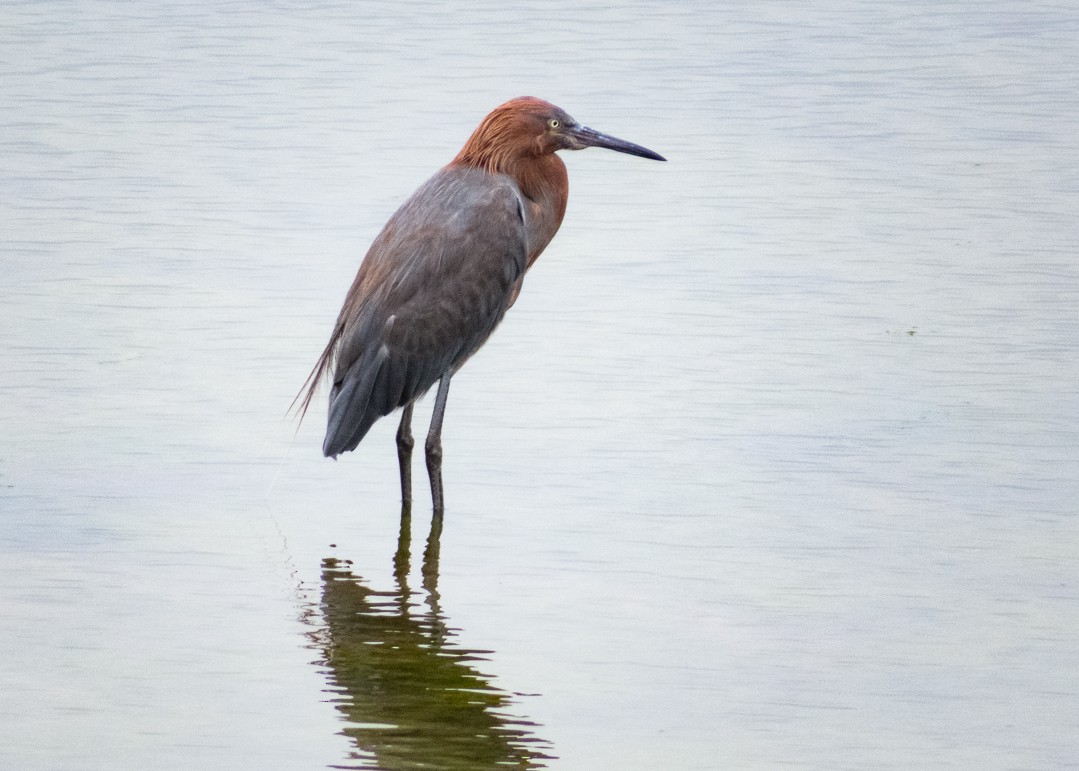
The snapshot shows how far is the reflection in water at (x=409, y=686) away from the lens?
4582 millimetres

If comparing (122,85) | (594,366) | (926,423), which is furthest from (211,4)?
(926,423)

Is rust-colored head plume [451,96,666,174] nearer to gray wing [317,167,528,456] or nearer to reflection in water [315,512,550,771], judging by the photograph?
gray wing [317,167,528,456]

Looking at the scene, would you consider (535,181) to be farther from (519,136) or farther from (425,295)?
(425,295)

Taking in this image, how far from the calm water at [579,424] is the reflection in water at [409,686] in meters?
0.01

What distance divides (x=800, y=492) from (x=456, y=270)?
1.34 metres

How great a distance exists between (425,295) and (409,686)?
6.33 ft

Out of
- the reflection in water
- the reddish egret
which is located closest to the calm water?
the reflection in water

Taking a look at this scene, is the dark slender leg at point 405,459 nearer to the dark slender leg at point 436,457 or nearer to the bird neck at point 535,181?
the dark slender leg at point 436,457

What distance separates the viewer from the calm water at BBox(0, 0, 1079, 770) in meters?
4.89

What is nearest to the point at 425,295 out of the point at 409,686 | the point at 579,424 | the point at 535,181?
the point at 535,181

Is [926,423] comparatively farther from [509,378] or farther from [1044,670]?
[1044,670]

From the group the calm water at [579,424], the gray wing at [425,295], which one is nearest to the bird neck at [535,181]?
the gray wing at [425,295]

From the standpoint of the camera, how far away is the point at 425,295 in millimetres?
6617

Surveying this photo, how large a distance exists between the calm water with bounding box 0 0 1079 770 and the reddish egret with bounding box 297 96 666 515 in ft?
0.99
